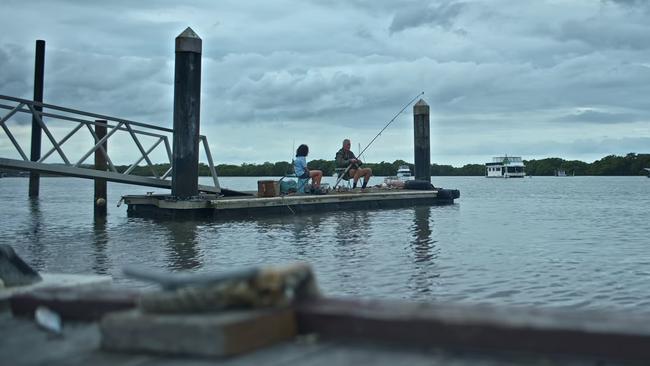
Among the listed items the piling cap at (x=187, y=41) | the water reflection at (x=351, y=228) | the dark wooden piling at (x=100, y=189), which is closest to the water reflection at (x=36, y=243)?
the dark wooden piling at (x=100, y=189)

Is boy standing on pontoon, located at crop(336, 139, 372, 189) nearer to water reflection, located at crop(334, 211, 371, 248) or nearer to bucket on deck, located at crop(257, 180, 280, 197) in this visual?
water reflection, located at crop(334, 211, 371, 248)

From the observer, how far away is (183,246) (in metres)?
13.3

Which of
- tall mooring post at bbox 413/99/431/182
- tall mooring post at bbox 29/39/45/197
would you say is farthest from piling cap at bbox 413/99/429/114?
tall mooring post at bbox 29/39/45/197

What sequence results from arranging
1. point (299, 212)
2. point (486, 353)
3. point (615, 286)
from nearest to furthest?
point (486, 353)
point (615, 286)
point (299, 212)

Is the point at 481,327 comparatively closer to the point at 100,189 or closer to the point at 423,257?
the point at 423,257

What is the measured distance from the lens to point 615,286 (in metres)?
9.00

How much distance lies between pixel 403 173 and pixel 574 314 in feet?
329

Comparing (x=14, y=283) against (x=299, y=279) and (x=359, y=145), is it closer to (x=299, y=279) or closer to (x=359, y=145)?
(x=299, y=279)

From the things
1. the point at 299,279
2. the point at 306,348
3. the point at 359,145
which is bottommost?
the point at 306,348

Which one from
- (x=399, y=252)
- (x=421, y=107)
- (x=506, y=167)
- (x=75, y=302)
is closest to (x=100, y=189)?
(x=399, y=252)

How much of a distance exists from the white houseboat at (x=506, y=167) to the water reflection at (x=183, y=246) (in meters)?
130

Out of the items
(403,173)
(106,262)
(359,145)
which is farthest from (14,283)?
(403,173)

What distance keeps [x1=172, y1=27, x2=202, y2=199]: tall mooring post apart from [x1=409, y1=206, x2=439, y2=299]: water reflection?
632 centimetres

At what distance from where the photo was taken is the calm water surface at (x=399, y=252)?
8633 mm
